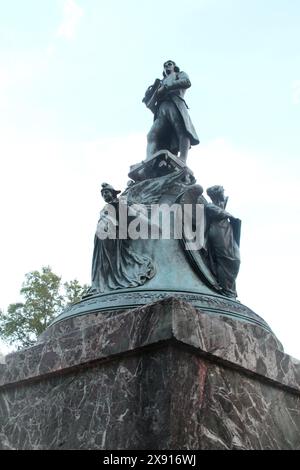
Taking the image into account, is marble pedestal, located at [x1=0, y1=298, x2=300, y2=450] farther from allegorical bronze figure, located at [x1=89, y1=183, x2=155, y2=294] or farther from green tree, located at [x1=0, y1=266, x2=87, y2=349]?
green tree, located at [x1=0, y1=266, x2=87, y2=349]

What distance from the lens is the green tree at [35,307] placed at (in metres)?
24.1

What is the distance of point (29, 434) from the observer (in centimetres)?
470

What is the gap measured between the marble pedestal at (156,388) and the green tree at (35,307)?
19083 mm

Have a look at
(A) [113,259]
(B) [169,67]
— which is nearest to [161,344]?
(A) [113,259]

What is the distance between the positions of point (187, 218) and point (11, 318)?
64.6 feet

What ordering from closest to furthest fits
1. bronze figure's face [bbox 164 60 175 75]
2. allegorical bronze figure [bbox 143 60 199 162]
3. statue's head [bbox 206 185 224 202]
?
statue's head [bbox 206 185 224 202], allegorical bronze figure [bbox 143 60 199 162], bronze figure's face [bbox 164 60 175 75]

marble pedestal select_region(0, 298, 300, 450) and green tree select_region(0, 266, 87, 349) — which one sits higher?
green tree select_region(0, 266, 87, 349)

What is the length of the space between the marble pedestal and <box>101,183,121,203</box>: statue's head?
193 centimetres

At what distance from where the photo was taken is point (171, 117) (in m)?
7.96

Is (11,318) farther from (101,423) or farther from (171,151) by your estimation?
(101,423)

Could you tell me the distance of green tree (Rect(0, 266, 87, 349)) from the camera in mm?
24109

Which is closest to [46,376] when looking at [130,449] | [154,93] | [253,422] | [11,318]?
[130,449]

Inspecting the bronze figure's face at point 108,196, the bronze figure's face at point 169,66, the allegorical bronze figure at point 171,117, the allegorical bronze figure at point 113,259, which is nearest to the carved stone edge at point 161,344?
the allegorical bronze figure at point 113,259

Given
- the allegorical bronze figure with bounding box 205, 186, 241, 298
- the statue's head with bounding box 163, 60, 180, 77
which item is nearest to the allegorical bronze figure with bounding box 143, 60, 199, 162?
the statue's head with bounding box 163, 60, 180, 77
